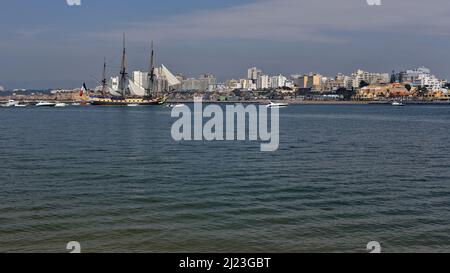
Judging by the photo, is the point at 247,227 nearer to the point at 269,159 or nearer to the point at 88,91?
the point at 269,159

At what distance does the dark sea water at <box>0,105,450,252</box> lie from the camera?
5344 mm

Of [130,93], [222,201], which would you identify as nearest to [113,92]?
[130,93]

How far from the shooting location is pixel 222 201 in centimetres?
711

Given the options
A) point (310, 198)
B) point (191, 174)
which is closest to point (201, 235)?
point (310, 198)

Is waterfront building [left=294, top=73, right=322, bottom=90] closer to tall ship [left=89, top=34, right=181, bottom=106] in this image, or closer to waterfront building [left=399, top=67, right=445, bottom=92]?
waterfront building [left=399, top=67, right=445, bottom=92]

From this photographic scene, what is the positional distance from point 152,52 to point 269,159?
189 feet

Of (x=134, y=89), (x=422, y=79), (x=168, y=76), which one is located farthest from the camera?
(x=422, y=79)

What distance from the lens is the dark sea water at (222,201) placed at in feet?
17.5

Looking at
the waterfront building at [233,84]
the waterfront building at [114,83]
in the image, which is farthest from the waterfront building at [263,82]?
the waterfront building at [114,83]

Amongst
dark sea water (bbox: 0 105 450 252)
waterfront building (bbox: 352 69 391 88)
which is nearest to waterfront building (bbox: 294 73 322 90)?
waterfront building (bbox: 352 69 391 88)

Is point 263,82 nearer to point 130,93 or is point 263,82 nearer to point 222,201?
point 130,93

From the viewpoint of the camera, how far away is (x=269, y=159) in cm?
1165

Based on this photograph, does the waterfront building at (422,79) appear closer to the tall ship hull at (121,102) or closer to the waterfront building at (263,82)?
the waterfront building at (263,82)
